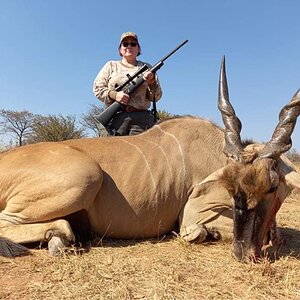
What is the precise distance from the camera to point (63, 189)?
301 centimetres

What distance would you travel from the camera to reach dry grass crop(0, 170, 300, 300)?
6.82 ft

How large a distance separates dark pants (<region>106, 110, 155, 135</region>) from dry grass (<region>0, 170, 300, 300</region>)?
1987 mm

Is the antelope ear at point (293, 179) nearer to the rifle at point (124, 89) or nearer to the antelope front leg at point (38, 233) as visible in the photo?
the antelope front leg at point (38, 233)

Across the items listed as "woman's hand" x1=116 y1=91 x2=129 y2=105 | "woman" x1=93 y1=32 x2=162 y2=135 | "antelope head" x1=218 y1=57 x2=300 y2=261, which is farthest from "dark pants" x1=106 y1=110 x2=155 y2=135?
"antelope head" x1=218 y1=57 x2=300 y2=261

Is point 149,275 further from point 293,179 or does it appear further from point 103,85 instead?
point 103,85

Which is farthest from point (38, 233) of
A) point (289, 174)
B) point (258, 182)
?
point (289, 174)

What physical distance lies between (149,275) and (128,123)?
269cm

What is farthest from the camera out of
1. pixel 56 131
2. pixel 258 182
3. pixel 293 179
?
pixel 56 131

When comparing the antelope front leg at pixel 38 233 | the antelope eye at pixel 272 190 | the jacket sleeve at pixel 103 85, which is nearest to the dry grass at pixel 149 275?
the antelope front leg at pixel 38 233

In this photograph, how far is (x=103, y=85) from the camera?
501cm

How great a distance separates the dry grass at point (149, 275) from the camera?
2.08 m

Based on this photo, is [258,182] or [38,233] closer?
[258,182]

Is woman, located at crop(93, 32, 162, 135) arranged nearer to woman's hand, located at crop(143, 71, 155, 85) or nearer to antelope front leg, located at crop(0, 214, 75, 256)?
woman's hand, located at crop(143, 71, 155, 85)

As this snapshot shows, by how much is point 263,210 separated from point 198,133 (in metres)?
1.31
